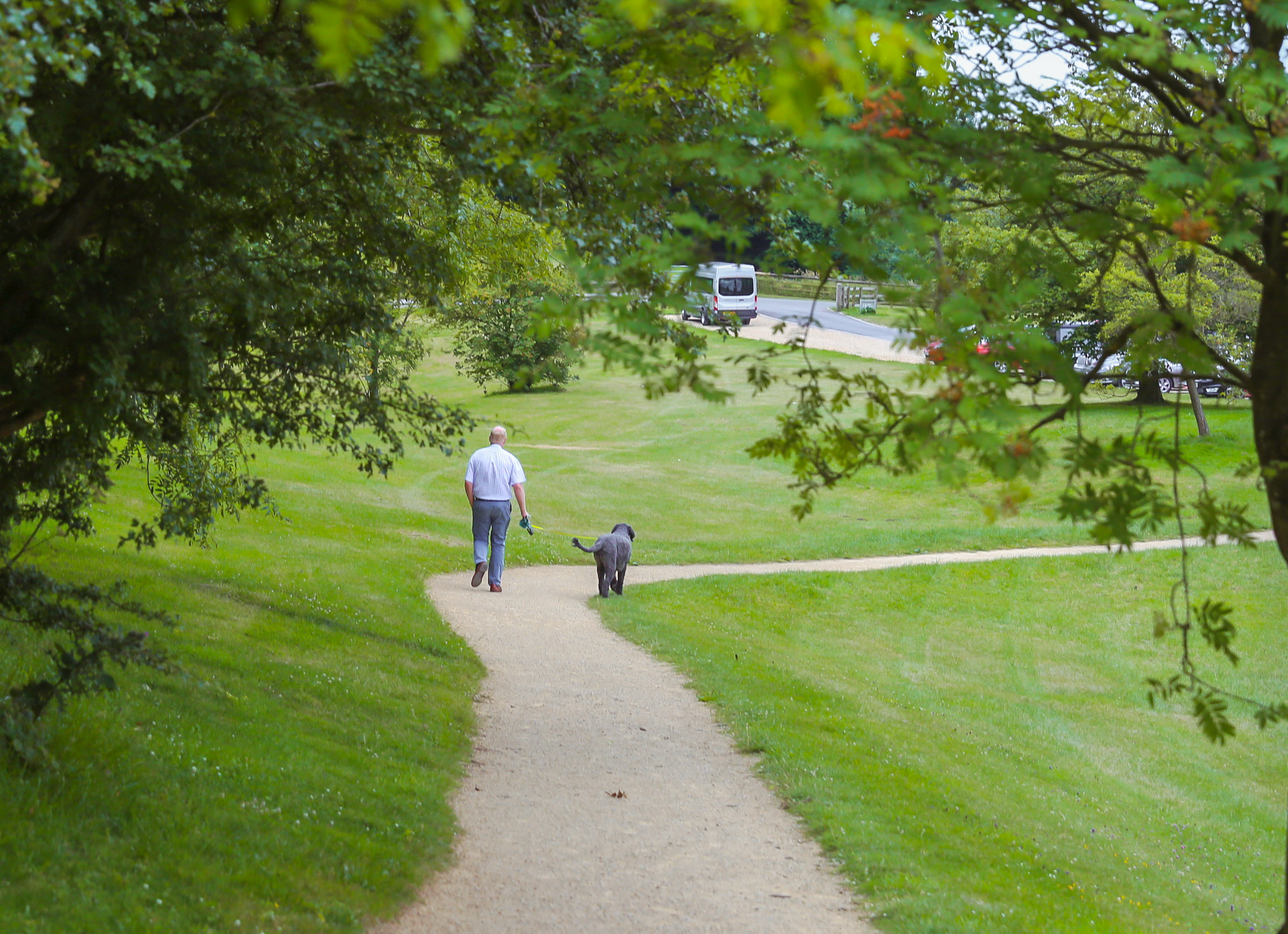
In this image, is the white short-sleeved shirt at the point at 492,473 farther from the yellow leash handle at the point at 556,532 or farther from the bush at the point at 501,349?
the bush at the point at 501,349

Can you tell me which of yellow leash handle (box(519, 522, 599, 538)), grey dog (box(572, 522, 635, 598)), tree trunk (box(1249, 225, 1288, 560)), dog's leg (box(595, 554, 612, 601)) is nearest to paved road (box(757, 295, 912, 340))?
yellow leash handle (box(519, 522, 599, 538))

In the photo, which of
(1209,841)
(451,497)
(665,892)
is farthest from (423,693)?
(451,497)

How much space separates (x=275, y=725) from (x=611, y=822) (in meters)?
2.44

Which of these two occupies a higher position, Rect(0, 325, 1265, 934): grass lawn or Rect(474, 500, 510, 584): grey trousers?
Rect(474, 500, 510, 584): grey trousers

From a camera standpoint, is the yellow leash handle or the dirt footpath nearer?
the dirt footpath

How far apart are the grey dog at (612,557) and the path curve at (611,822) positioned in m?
3.38

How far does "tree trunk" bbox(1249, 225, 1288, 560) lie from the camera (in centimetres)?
471

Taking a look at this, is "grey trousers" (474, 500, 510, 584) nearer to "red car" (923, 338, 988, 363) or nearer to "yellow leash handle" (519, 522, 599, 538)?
"yellow leash handle" (519, 522, 599, 538)

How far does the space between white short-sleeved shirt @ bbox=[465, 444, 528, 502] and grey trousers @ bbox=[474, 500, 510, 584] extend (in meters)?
0.13

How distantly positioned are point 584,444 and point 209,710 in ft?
108

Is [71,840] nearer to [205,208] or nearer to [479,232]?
[205,208]

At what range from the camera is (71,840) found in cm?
555

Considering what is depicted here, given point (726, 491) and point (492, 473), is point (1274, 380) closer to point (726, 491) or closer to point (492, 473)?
point (492, 473)

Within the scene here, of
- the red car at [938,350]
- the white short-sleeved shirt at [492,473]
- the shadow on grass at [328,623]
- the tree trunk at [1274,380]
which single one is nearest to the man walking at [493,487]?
the white short-sleeved shirt at [492,473]
